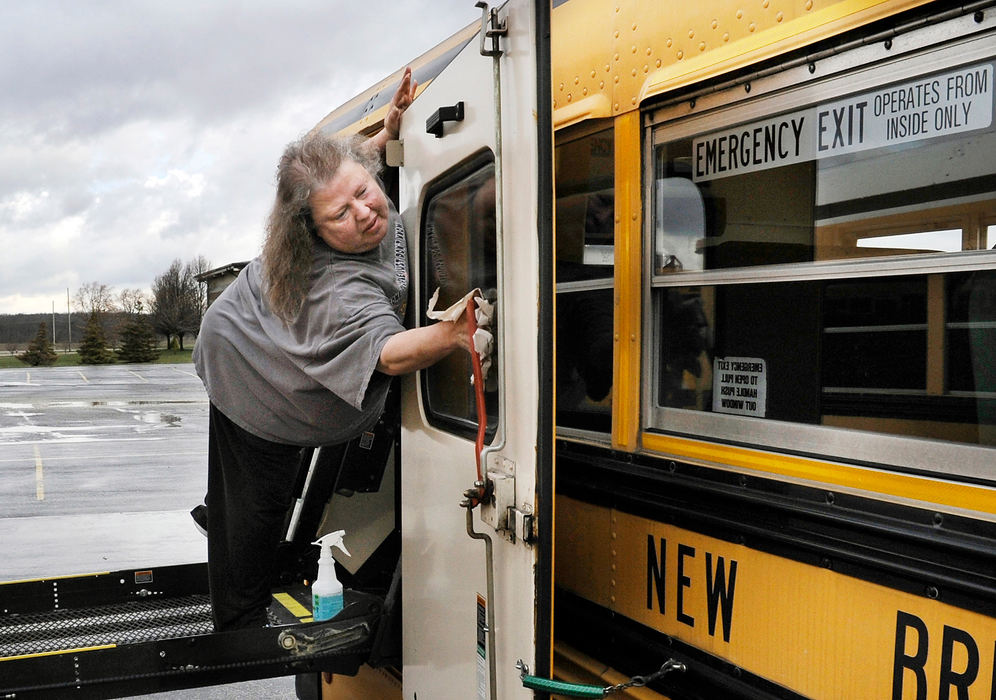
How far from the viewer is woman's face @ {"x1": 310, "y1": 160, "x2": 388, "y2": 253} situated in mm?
2549

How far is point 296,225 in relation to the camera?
2.57 meters

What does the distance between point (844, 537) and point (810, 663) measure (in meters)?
0.26

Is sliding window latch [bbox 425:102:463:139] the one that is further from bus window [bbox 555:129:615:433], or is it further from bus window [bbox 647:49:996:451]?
bus window [bbox 647:49:996:451]

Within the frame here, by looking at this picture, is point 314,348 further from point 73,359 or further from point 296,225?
point 73,359

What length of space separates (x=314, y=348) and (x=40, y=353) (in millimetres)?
48725

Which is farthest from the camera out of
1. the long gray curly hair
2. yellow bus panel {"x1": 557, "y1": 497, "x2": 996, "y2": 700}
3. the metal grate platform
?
the metal grate platform

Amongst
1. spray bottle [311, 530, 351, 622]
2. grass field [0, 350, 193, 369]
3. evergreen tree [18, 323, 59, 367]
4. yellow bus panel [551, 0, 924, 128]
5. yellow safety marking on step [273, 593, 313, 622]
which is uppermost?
yellow bus panel [551, 0, 924, 128]

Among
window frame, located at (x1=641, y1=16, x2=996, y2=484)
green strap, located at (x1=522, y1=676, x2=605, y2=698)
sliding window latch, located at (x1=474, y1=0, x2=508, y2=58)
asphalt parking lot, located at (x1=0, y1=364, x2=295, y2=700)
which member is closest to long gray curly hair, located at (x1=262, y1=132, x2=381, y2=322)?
sliding window latch, located at (x1=474, y1=0, x2=508, y2=58)

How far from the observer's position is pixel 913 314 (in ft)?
5.37

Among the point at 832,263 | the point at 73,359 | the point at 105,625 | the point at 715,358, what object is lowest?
the point at 73,359

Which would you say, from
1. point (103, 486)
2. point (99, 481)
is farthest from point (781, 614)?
point (99, 481)

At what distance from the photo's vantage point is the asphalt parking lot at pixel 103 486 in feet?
25.1

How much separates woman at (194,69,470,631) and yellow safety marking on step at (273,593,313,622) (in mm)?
200

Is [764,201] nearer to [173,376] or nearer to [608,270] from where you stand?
[608,270]
